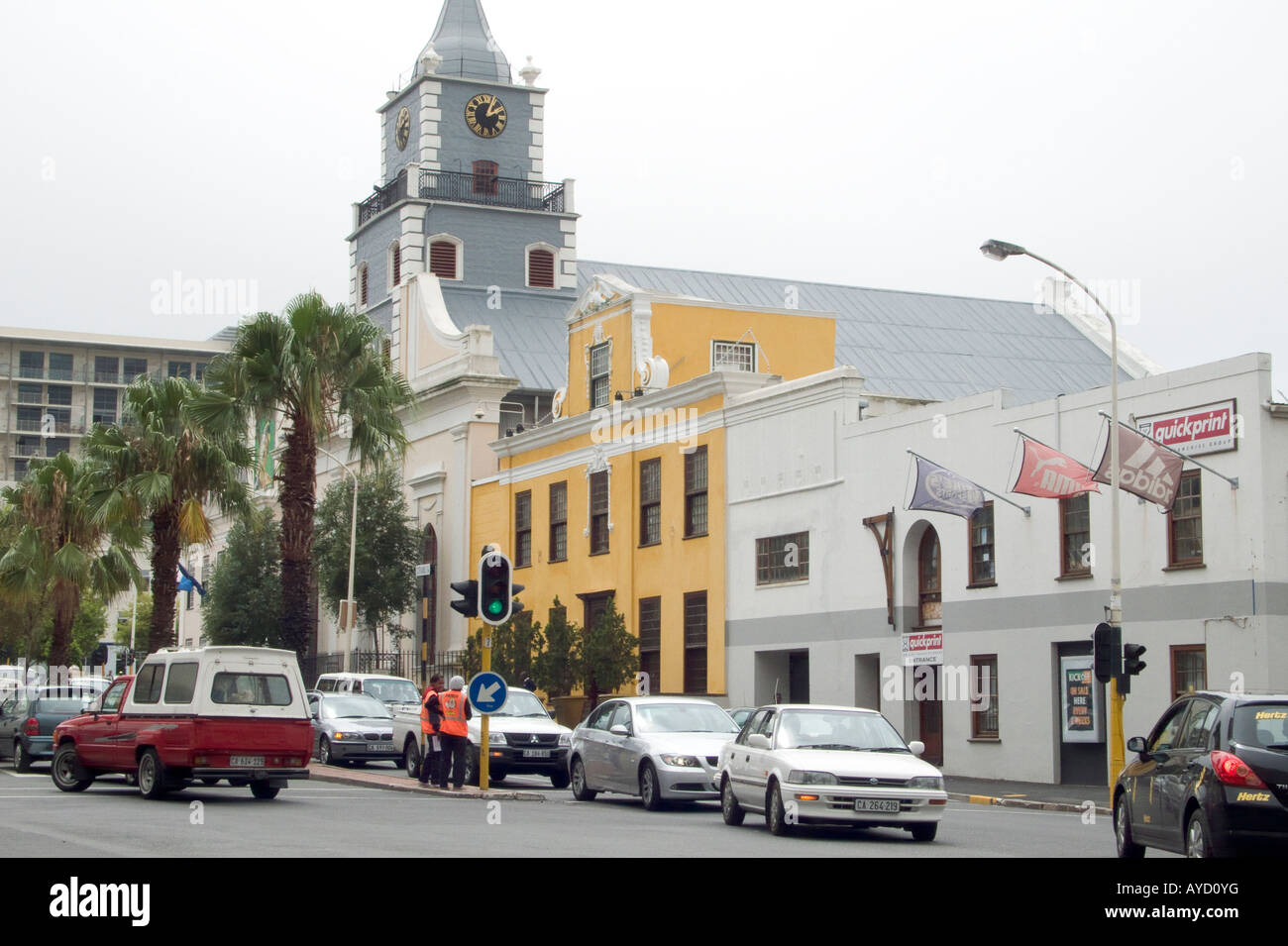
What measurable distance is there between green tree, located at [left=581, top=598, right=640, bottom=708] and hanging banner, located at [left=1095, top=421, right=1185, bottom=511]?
16055 mm

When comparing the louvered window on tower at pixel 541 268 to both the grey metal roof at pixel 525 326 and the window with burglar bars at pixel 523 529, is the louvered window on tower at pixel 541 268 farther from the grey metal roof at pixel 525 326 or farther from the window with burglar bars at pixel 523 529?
the window with burglar bars at pixel 523 529

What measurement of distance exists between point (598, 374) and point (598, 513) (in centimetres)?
353

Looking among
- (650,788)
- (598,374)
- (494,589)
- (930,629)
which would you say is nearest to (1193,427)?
(930,629)

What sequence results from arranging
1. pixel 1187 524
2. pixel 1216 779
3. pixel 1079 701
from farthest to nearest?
1. pixel 1079 701
2. pixel 1187 524
3. pixel 1216 779

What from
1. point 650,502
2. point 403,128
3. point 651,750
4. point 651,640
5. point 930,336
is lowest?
point 651,750

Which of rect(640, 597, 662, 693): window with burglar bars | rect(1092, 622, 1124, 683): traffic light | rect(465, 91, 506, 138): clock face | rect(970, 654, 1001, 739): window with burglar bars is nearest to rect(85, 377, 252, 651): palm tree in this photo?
rect(640, 597, 662, 693): window with burglar bars

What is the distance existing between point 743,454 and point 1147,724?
12.6 metres

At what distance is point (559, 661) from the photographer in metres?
→ 41.0

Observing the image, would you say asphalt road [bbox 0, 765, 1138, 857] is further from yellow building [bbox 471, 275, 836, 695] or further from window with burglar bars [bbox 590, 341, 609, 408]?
window with burglar bars [bbox 590, 341, 609, 408]

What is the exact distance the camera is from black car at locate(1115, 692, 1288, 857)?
13.0 metres

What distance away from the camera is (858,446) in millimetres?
34906

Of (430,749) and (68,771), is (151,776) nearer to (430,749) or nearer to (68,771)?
(68,771)

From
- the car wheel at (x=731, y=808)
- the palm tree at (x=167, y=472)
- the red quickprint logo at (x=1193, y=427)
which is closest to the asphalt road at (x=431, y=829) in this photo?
the car wheel at (x=731, y=808)

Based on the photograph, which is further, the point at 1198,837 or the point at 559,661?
the point at 559,661
